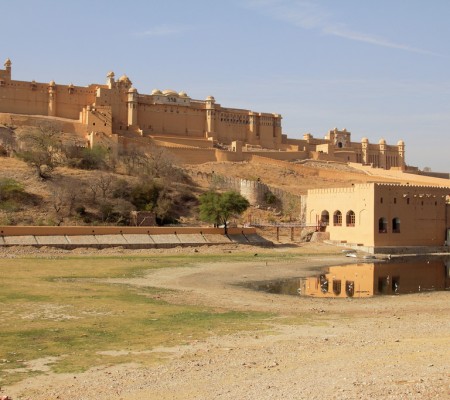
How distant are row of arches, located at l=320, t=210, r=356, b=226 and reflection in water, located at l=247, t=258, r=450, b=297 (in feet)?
27.2

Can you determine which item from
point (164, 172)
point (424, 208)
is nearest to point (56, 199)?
point (164, 172)

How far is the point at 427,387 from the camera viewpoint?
7.83 metres

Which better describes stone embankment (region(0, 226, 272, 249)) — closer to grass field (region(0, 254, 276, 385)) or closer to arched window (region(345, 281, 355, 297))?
grass field (region(0, 254, 276, 385))

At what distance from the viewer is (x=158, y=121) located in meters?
60.7

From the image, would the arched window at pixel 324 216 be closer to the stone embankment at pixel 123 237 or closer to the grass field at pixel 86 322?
the stone embankment at pixel 123 237

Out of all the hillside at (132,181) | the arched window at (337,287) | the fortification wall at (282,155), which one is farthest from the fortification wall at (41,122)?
the arched window at (337,287)

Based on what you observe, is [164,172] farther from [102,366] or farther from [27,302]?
[102,366]

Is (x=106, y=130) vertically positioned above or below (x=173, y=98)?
below

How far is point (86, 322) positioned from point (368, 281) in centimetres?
1307

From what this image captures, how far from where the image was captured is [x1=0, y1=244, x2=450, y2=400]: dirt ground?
7.88 m

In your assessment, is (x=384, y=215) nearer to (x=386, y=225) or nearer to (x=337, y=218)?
(x=386, y=225)

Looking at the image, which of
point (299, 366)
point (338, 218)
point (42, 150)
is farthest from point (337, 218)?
point (299, 366)

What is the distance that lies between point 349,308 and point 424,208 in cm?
2416

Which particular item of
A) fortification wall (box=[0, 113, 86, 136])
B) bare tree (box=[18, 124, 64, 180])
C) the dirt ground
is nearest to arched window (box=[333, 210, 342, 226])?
bare tree (box=[18, 124, 64, 180])
